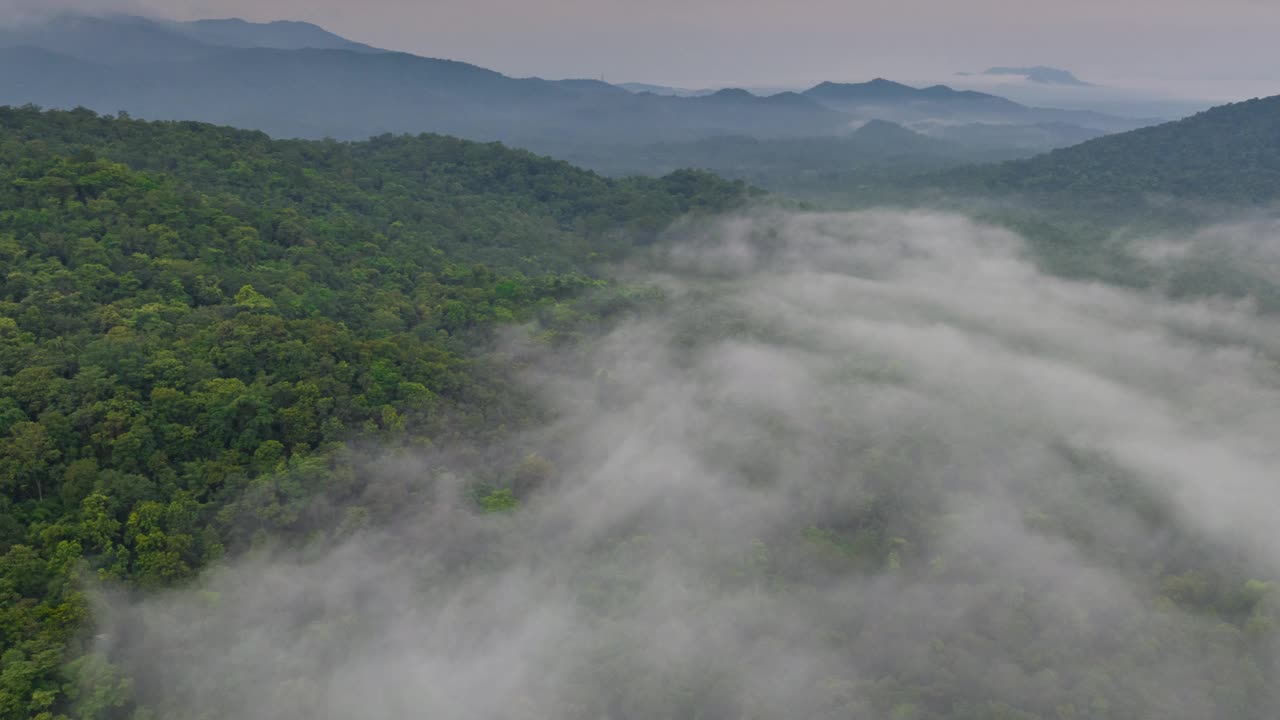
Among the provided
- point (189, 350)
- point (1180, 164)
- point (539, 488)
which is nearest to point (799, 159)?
point (1180, 164)

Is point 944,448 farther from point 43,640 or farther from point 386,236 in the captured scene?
point 386,236

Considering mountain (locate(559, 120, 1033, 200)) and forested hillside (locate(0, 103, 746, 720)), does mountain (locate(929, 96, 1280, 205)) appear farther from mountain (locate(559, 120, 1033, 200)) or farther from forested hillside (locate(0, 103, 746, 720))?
forested hillside (locate(0, 103, 746, 720))

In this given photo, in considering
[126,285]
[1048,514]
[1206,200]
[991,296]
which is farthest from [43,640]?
[1206,200]

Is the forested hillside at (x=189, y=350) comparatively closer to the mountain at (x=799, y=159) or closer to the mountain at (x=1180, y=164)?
the mountain at (x=1180, y=164)

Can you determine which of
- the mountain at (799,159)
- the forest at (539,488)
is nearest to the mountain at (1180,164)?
the mountain at (799,159)

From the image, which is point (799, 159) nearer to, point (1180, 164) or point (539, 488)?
point (1180, 164)

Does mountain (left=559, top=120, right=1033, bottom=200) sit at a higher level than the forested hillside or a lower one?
higher

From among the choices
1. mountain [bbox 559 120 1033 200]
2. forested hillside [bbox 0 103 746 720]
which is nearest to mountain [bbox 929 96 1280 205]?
mountain [bbox 559 120 1033 200]
